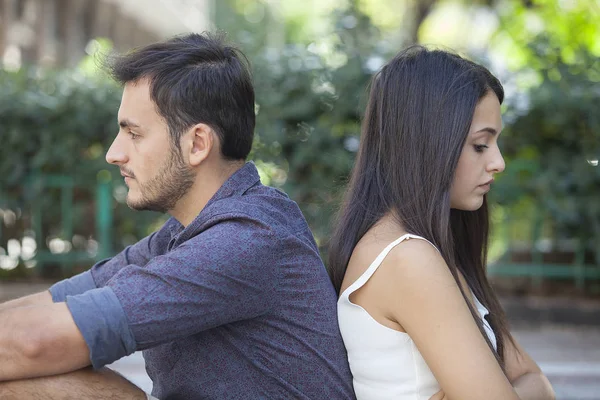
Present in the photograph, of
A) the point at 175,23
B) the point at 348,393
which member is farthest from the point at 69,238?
the point at 175,23

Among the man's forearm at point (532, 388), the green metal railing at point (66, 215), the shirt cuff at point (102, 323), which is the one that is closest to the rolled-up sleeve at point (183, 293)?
the shirt cuff at point (102, 323)

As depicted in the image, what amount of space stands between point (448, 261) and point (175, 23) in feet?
66.4

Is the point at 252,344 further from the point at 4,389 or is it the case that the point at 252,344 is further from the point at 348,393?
the point at 4,389

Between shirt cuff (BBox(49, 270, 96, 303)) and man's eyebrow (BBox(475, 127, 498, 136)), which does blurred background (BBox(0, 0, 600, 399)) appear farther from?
man's eyebrow (BBox(475, 127, 498, 136))

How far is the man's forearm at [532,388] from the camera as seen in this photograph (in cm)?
227

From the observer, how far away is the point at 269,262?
1.88 metres

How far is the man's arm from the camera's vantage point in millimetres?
1727

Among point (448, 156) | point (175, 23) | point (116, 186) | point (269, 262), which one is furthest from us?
point (175, 23)

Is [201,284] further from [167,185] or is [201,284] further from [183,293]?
[167,185]

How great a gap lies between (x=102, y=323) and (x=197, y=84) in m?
0.69

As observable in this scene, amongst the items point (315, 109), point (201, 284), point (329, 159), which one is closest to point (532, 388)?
point (201, 284)

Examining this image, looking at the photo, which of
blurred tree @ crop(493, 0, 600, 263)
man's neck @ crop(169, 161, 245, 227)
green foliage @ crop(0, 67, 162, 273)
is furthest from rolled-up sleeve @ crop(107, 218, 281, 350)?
green foliage @ crop(0, 67, 162, 273)

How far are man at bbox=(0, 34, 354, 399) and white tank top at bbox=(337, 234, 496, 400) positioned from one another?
0.07 metres

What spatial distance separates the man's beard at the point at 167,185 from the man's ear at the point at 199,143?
3 cm
